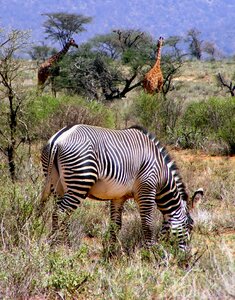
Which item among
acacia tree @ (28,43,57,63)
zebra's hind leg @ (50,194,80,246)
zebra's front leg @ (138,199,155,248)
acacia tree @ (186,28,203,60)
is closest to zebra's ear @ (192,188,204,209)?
zebra's front leg @ (138,199,155,248)

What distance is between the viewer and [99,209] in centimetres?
928

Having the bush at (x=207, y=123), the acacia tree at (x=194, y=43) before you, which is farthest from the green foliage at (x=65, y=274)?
the acacia tree at (x=194, y=43)

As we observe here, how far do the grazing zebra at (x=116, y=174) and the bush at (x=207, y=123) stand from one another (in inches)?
299

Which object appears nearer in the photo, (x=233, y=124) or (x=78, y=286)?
(x=78, y=286)

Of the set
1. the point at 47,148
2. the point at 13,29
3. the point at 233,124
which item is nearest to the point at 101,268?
the point at 47,148

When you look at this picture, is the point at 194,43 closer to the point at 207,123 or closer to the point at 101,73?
the point at 101,73

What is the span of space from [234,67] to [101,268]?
43.1 meters

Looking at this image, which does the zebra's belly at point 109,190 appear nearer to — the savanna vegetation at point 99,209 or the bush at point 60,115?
the savanna vegetation at point 99,209

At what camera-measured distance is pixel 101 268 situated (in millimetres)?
5539

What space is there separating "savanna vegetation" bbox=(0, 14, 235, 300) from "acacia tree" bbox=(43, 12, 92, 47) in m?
19.5

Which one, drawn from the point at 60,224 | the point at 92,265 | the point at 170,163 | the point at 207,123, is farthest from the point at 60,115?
the point at 92,265

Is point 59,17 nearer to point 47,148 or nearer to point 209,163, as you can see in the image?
point 209,163

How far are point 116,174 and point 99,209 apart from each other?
2070mm

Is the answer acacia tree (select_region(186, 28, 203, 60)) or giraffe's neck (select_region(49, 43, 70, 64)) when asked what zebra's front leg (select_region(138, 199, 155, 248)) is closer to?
giraffe's neck (select_region(49, 43, 70, 64))
